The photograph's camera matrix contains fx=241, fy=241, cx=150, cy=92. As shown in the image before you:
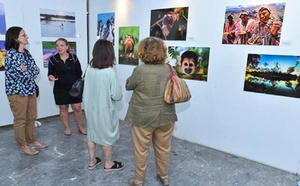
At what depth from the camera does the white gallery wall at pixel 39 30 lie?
3691 millimetres

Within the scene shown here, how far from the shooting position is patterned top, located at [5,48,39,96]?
266cm

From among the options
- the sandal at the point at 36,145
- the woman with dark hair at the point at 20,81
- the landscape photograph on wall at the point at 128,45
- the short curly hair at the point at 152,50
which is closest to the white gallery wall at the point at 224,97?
the landscape photograph on wall at the point at 128,45

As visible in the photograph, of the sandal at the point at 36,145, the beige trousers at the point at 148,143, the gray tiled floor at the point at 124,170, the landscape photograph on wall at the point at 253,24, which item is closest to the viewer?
the beige trousers at the point at 148,143

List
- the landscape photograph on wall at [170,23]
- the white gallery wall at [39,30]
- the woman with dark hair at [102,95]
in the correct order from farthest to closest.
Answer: the white gallery wall at [39,30] < the landscape photograph on wall at [170,23] < the woman with dark hair at [102,95]

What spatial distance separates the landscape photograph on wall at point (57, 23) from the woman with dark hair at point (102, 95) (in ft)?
7.18

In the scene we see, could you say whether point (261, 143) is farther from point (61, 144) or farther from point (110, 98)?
point (61, 144)

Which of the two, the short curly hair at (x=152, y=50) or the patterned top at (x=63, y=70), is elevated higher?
the short curly hair at (x=152, y=50)

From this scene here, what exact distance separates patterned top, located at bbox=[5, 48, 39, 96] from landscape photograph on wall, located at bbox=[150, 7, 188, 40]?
5.94 ft

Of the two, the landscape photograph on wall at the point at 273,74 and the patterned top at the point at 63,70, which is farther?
the patterned top at the point at 63,70

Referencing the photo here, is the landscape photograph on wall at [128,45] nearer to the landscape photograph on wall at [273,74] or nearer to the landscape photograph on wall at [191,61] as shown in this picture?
the landscape photograph on wall at [191,61]

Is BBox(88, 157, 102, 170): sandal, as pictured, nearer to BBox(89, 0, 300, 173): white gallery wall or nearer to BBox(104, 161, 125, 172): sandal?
BBox(104, 161, 125, 172): sandal

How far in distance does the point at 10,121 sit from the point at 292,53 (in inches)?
162

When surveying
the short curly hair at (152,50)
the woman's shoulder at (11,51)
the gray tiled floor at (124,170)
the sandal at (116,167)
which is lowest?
the gray tiled floor at (124,170)

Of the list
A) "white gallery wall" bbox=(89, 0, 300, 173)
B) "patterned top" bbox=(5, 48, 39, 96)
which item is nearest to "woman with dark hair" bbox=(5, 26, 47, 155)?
"patterned top" bbox=(5, 48, 39, 96)
